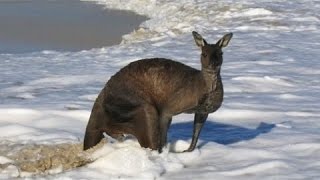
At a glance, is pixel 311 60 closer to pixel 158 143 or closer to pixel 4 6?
pixel 158 143

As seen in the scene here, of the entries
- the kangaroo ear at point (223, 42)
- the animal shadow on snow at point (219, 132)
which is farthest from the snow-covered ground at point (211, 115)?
the kangaroo ear at point (223, 42)

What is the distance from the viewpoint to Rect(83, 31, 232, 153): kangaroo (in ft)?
21.6

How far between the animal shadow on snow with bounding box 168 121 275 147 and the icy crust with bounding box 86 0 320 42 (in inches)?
516

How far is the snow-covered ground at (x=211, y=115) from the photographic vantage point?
22.0ft

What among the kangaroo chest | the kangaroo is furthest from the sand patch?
the kangaroo chest

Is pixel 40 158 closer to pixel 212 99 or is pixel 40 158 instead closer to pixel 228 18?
pixel 212 99

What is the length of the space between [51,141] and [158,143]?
1283 millimetres

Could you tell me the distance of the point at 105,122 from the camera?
269 inches

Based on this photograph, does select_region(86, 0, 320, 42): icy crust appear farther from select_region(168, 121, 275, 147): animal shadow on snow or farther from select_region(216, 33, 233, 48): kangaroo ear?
select_region(216, 33, 233, 48): kangaroo ear

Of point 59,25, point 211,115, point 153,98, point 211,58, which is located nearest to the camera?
point 211,58

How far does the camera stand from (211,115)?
29.9ft

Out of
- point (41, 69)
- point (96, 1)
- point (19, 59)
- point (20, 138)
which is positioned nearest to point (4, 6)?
point (96, 1)

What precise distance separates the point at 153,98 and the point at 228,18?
18417mm

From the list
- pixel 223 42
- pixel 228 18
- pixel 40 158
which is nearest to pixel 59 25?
pixel 228 18
